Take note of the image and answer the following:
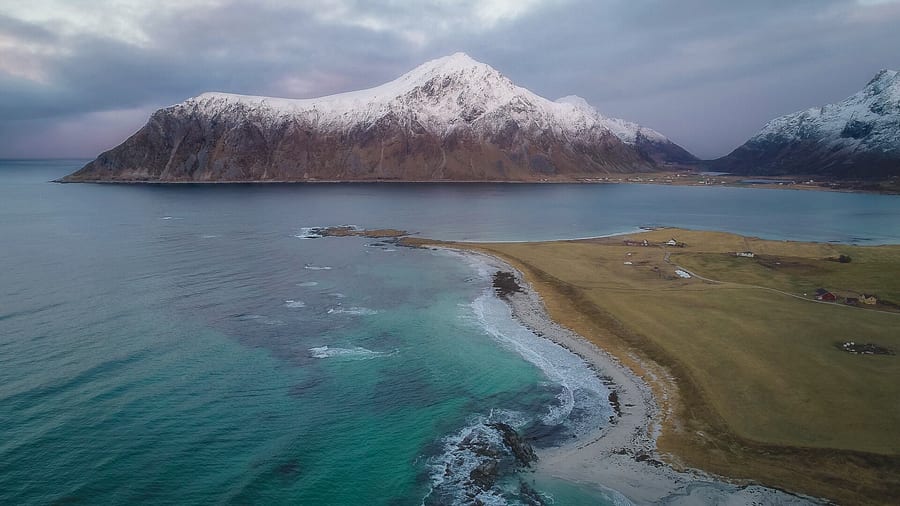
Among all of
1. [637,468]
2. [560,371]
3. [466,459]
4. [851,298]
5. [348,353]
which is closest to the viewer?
A: [637,468]

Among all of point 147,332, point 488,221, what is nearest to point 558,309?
point 147,332

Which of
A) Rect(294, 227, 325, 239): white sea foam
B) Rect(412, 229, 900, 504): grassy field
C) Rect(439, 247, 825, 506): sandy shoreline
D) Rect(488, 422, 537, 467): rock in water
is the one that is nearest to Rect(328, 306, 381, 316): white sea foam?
Rect(412, 229, 900, 504): grassy field

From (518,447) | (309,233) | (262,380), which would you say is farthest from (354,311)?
(309,233)

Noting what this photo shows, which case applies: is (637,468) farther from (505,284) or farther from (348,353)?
(505,284)

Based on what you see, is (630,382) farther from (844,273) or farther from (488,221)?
(488,221)

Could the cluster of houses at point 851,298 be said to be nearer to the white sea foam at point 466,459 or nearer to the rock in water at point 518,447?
the white sea foam at point 466,459

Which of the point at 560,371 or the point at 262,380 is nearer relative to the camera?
the point at 262,380

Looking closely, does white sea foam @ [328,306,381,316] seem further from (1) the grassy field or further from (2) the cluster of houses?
(2) the cluster of houses

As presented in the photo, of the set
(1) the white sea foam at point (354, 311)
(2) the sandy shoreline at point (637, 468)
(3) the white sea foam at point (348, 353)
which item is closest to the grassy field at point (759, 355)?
(2) the sandy shoreline at point (637, 468)
